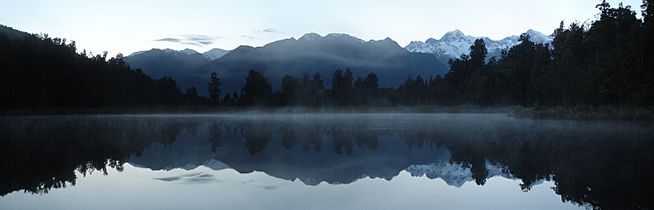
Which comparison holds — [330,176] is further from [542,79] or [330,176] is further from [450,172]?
[542,79]

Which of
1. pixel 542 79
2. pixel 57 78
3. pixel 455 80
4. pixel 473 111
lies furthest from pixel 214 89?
pixel 542 79

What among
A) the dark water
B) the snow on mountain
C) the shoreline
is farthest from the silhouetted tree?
the snow on mountain

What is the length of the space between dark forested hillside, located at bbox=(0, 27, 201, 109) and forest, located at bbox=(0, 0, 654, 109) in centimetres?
20

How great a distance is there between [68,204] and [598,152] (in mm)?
17310

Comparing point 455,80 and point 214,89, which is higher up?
point 455,80

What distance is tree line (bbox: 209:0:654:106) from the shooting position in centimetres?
5434

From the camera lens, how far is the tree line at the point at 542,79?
178 feet

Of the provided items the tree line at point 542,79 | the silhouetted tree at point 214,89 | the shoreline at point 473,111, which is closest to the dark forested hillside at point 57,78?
the shoreline at point 473,111

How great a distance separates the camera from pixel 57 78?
11219 cm

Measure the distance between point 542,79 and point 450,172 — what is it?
246ft

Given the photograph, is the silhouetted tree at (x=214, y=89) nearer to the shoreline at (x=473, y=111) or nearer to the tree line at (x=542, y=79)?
the tree line at (x=542, y=79)

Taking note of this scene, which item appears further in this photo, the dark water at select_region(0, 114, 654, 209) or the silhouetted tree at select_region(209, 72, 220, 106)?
the silhouetted tree at select_region(209, 72, 220, 106)

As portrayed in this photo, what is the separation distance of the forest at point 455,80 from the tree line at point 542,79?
12cm

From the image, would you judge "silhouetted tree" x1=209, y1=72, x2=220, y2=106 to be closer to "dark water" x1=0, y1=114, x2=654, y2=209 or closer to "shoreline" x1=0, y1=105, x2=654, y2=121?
"shoreline" x1=0, y1=105, x2=654, y2=121
